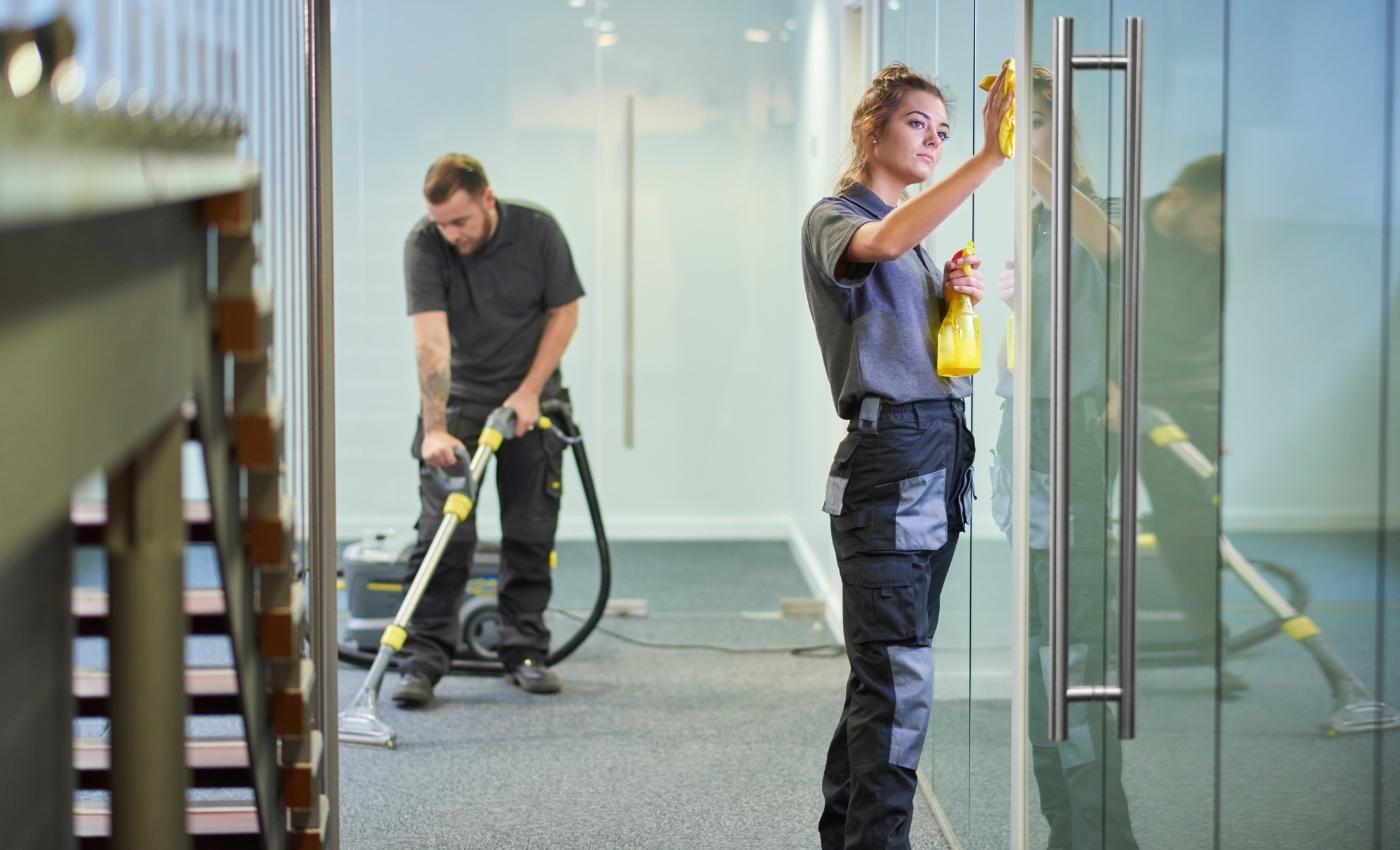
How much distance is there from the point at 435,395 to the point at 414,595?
0.56 meters

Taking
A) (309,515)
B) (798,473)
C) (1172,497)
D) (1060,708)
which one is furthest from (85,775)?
(798,473)

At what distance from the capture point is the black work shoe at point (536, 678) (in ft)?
12.9

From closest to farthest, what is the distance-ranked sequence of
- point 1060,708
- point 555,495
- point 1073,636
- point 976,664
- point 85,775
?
point 1060,708 < point 1073,636 < point 85,775 < point 976,664 < point 555,495

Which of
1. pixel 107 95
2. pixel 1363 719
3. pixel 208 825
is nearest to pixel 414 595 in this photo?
pixel 208 825

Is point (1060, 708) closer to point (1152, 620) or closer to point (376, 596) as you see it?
point (1152, 620)

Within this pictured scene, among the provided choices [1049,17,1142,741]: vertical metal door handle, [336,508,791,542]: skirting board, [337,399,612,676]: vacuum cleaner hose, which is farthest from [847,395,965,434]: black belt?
[336,508,791,542]: skirting board

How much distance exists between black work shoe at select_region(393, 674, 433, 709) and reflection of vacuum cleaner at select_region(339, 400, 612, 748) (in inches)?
2.5

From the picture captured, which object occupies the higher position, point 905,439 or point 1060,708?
point 905,439

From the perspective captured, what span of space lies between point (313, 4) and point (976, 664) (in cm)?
149

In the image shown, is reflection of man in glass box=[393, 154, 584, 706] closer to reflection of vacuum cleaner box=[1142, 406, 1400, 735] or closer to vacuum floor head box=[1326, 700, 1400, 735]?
reflection of vacuum cleaner box=[1142, 406, 1400, 735]

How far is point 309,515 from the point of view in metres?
2.29

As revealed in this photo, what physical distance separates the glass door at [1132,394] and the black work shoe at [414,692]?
2086mm

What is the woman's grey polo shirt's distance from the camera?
2312 millimetres

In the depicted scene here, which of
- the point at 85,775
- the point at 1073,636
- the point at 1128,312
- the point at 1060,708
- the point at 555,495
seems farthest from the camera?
the point at 555,495
